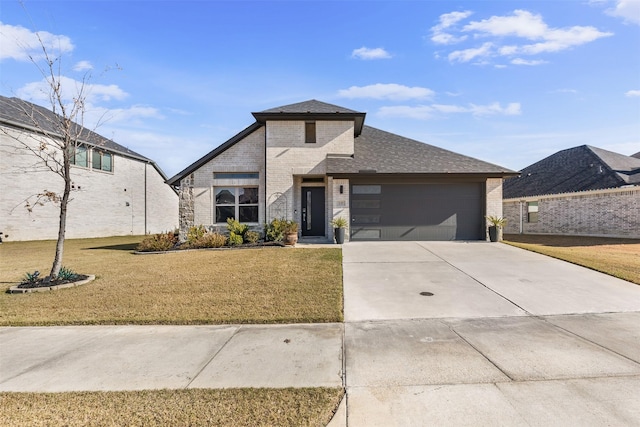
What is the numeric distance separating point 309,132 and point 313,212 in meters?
3.96

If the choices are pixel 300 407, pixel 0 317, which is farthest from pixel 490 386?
pixel 0 317

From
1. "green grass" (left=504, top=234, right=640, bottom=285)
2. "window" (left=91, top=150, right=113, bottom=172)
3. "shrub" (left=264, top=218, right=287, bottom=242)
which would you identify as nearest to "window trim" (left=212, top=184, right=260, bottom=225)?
"shrub" (left=264, top=218, right=287, bottom=242)

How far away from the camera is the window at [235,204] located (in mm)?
14531

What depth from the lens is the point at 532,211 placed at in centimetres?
2002

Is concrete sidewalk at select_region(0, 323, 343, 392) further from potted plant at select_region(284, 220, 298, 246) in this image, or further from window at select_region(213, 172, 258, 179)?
window at select_region(213, 172, 258, 179)

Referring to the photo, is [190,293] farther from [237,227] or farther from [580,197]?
[580,197]

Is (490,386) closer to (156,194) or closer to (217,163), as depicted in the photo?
(217,163)

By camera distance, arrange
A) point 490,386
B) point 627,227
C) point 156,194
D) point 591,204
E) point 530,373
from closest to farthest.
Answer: point 490,386 → point 530,373 → point 627,227 → point 591,204 → point 156,194

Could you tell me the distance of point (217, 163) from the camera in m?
14.4

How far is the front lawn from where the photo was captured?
17.2 ft

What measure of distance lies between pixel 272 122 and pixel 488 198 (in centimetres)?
1075

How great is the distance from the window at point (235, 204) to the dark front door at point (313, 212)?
95.7 inches

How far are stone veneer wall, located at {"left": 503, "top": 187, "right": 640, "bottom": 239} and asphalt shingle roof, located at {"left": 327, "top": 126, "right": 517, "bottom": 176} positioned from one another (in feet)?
26.0

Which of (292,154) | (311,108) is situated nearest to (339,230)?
(292,154)
